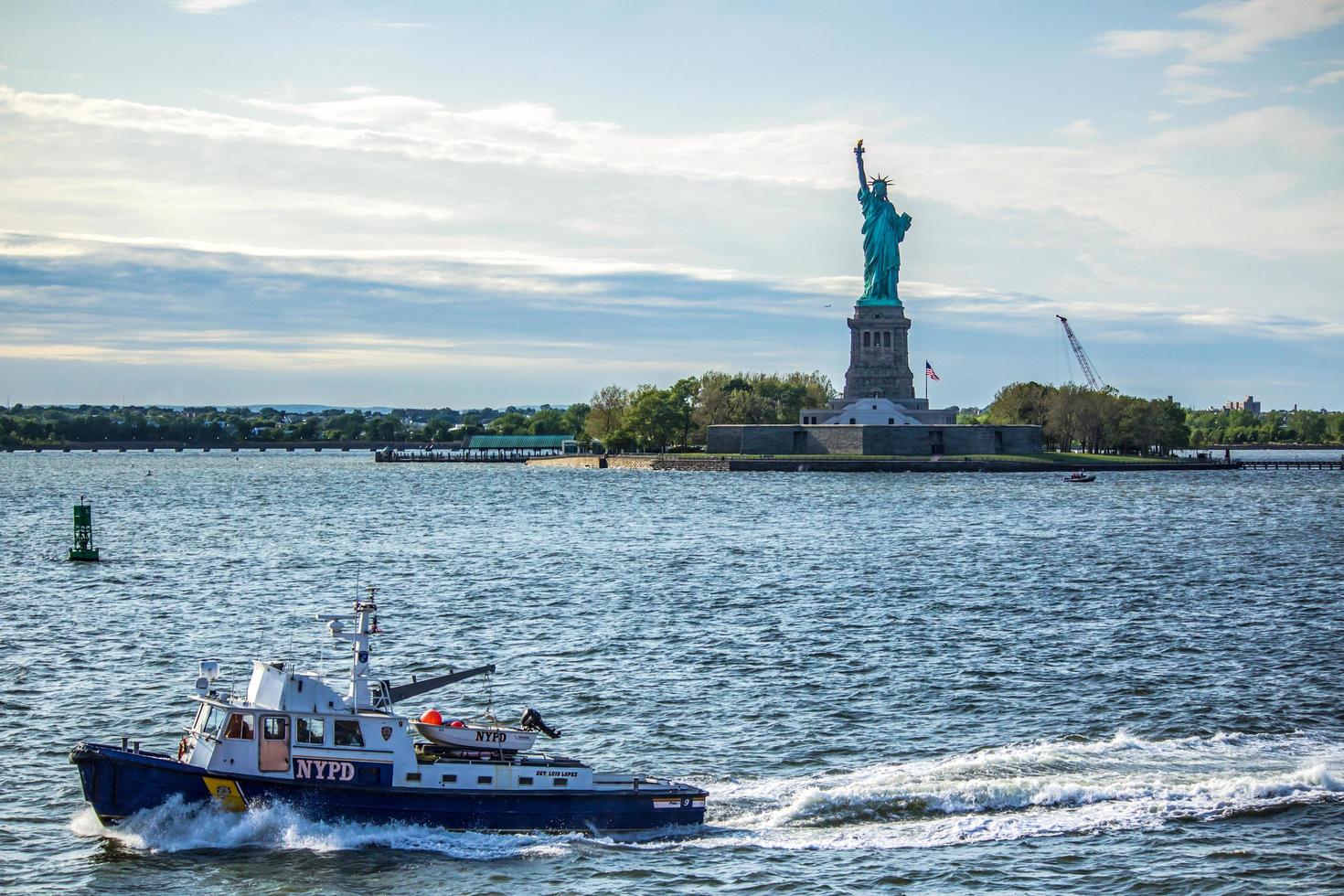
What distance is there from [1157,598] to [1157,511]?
5479cm

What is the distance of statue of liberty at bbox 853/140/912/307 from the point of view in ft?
568

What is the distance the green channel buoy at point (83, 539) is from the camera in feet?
245

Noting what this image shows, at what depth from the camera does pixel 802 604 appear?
57.6 meters

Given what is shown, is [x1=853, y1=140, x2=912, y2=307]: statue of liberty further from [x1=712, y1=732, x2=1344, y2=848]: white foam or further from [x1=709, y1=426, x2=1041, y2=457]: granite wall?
[x1=712, y1=732, x2=1344, y2=848]: white foam

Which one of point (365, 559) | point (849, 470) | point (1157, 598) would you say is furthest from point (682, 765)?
point (849, 470)

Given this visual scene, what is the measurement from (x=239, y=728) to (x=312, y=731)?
137cm

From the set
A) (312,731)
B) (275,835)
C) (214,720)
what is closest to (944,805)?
(312,731)

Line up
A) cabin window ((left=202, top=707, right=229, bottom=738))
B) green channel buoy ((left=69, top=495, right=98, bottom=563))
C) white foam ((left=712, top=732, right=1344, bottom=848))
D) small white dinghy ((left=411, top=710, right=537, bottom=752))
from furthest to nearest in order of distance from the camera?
green channel buoy ((left=69, top=495, right=98, bottom=563)) → white foam ((left=712, top=732, right=1344, bottom=848)) → small white dinghy ((left=411, top=710, right=537, bottom=752)) → cabin window ((left=202, top=707, right=229, bottom=738))

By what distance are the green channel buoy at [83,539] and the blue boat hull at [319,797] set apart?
50.3m

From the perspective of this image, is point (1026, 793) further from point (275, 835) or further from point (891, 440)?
point (891, 440)

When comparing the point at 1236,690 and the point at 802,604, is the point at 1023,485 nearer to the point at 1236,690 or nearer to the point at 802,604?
the point at 802,604

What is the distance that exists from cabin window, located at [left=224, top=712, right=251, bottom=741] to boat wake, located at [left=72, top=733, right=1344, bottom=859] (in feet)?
4.55

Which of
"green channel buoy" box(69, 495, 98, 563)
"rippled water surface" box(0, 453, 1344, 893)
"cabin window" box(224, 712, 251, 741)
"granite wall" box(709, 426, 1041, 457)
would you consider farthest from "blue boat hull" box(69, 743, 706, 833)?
"granite wall" box(709, 426, 1041, 457)

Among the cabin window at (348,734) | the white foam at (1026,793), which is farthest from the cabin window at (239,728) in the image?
the white foam at (1026,793)
